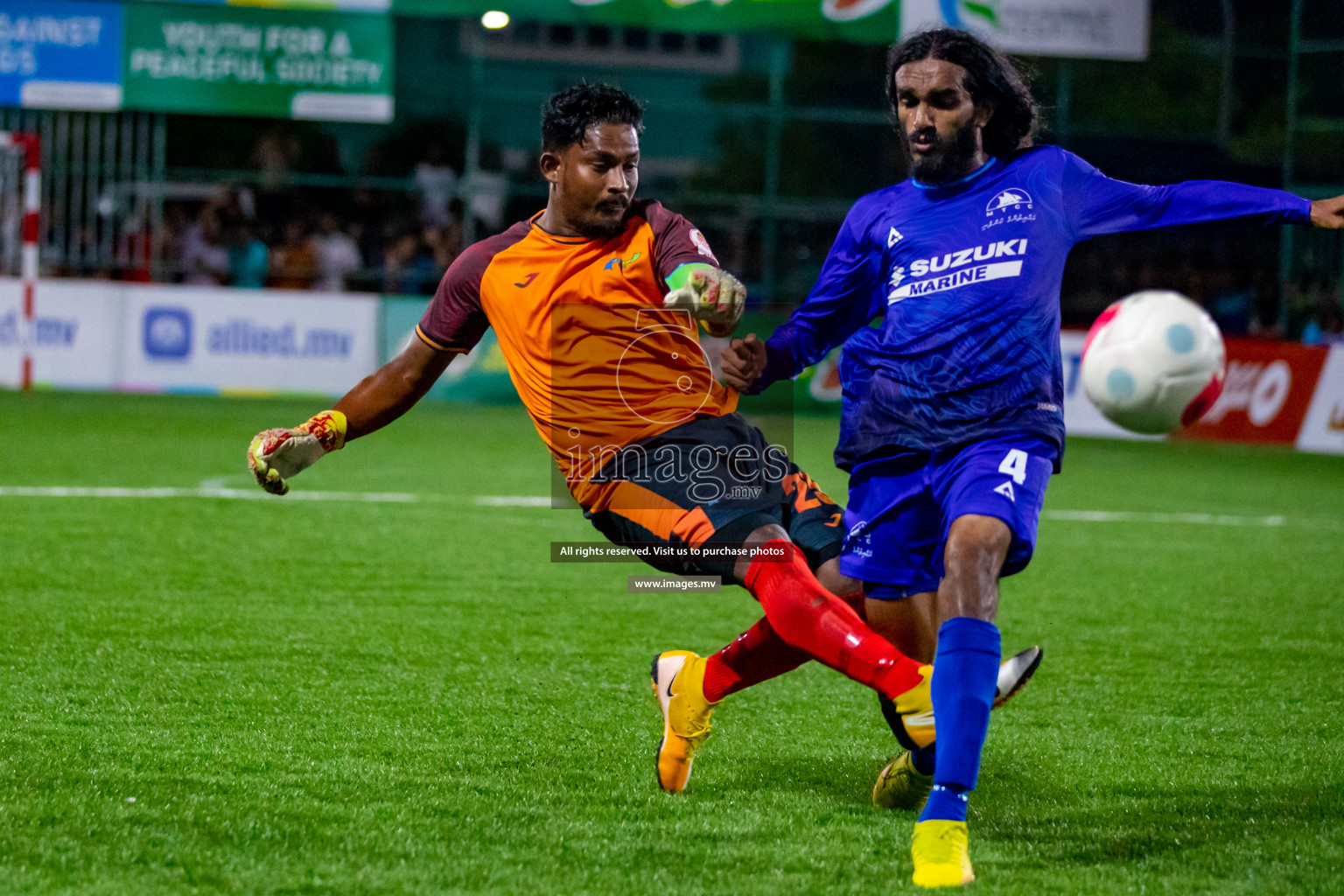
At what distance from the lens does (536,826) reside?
3.69 meters

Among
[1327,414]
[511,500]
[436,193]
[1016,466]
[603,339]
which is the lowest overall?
[511,500]

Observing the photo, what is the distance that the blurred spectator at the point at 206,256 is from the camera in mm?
18016

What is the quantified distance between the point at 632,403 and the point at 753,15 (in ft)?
48.5

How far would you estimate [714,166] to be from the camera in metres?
34.1

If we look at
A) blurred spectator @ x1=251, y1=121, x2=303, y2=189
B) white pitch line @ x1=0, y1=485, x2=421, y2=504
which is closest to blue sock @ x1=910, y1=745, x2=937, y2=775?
white pitch line @ x1=0, y1=485, x2=421, y2=504

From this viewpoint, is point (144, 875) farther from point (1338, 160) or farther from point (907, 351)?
Answer: point (1338, 160)

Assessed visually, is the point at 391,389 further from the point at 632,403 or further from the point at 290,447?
the point at 632,403

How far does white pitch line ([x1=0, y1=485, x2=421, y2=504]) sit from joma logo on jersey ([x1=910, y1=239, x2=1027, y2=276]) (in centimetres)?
660

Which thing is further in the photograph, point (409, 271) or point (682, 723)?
point (409, 271)

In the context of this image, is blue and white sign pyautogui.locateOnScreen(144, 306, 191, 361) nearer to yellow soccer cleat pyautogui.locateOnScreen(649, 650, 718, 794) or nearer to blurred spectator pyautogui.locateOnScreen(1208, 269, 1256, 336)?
blurred spectator pyautogui.locateOnScreen(1208, 269, 1256, 336)

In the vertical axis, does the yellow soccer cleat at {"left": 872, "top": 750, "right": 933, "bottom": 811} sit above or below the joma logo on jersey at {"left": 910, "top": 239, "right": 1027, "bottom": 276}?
below

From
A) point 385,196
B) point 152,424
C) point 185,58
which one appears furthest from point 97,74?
point 152,424

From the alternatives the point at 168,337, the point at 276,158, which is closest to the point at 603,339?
the point at 168,337

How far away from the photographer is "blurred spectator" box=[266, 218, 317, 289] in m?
18.1
